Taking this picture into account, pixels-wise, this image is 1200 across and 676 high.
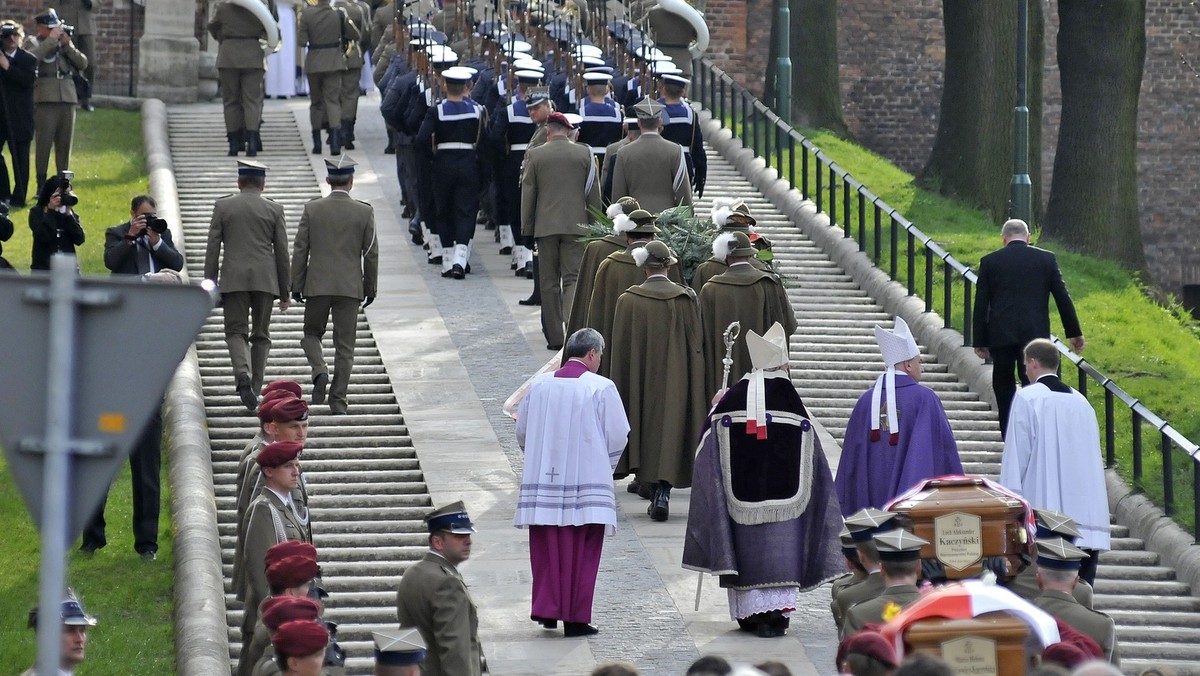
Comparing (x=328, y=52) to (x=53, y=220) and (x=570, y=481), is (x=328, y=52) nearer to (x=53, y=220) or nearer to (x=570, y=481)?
(x=53, y=220)

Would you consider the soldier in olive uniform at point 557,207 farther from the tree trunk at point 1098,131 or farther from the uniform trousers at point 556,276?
the tree trunk at point 1098,131

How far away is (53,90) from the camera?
19.6m

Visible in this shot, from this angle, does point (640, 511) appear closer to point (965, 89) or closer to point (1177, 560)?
point (1177, 560)

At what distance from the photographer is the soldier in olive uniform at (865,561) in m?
7.91

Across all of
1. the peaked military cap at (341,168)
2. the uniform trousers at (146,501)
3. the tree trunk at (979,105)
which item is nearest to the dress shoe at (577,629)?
the uniform trousers at (146,501)

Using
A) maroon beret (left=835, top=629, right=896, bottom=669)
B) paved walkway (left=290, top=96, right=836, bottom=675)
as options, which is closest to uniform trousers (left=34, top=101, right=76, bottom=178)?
paved walkway (left=290, top=96, right=836, bottom=675)

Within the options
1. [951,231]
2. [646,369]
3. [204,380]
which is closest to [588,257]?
[646,369]

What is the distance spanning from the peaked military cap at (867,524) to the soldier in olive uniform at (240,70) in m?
14.1

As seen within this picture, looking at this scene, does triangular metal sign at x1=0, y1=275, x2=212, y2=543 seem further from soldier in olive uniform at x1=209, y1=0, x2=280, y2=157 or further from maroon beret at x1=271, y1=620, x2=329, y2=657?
soldier in olive uniform at x1=209, y1=0, x2=280, y2=157

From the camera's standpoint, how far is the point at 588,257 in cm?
1371

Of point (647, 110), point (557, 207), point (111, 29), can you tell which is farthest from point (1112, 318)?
point (111, 29)

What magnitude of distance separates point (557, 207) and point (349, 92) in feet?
22.3

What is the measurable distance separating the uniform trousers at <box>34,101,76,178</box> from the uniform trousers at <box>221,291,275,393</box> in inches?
266

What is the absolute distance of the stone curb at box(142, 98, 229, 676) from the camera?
385 inches
